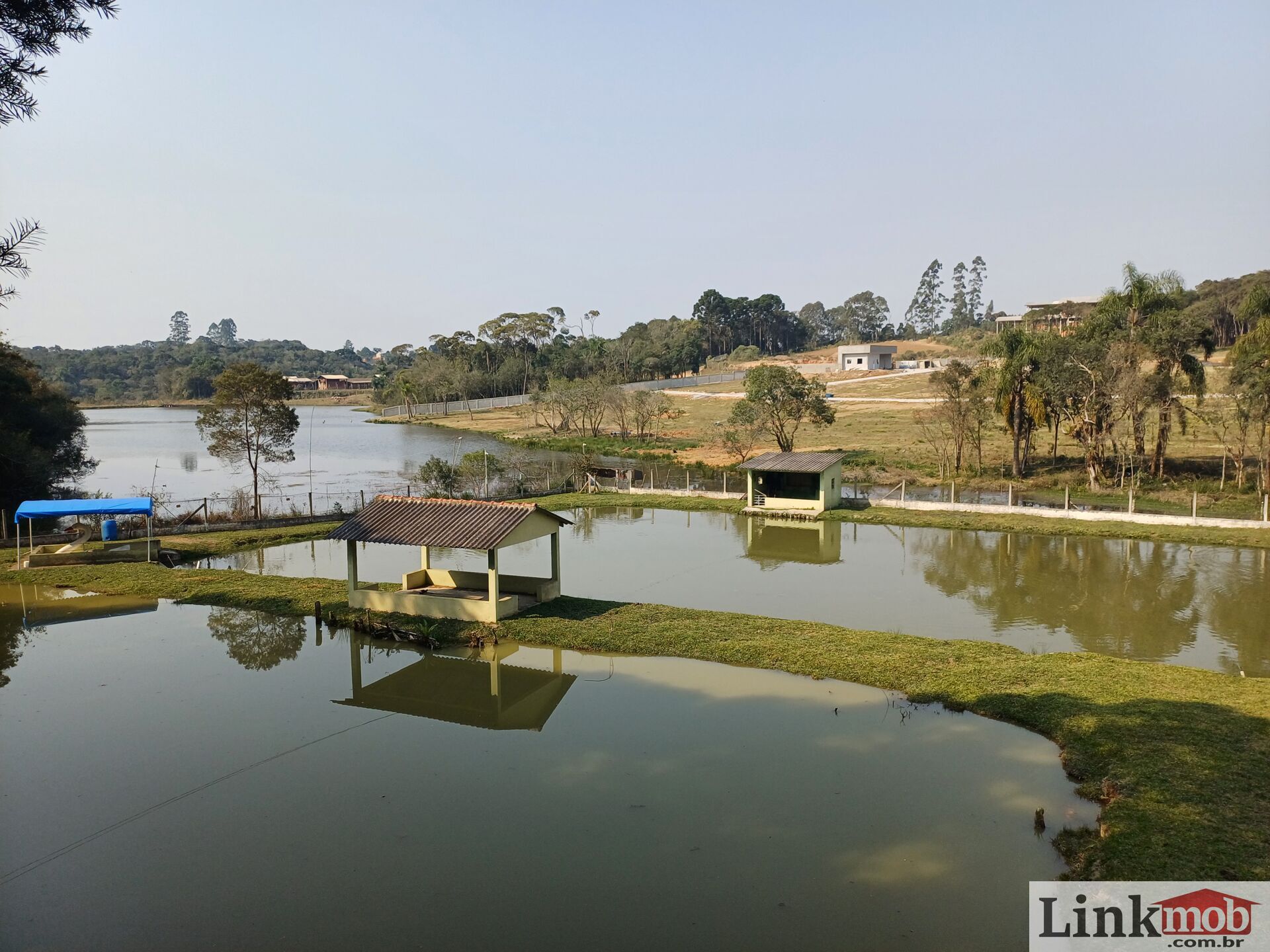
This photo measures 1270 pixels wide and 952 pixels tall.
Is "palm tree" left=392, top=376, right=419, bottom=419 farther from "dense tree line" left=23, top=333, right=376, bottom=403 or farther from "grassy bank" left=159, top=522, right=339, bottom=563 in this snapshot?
Answer: "grassy bank" left=159, top=522, right=339, bottom=563

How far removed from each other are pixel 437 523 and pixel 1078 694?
1162 cm

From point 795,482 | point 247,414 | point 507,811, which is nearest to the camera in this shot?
point 507,811

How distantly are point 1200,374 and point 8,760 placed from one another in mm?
38204

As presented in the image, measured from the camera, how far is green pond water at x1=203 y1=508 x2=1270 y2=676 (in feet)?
54.1

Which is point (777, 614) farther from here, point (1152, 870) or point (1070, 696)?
point (1152, 870)

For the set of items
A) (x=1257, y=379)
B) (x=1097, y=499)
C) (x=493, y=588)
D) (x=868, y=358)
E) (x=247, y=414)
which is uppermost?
(x=868, y=358)

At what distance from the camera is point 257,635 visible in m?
16.6

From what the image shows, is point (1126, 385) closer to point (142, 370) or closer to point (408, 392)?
point (408, 392)

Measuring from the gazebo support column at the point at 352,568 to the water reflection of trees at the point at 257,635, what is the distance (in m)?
1.16

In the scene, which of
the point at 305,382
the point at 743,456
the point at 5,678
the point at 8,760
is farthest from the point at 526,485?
the point at 305,382

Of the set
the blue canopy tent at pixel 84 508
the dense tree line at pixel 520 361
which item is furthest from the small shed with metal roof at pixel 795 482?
the dense tree line at pixel 520 361

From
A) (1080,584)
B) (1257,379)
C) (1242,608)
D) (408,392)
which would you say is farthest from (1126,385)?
(408,392)

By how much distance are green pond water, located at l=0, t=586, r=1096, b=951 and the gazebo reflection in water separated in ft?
0.21

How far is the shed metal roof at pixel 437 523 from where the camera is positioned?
16453mm
